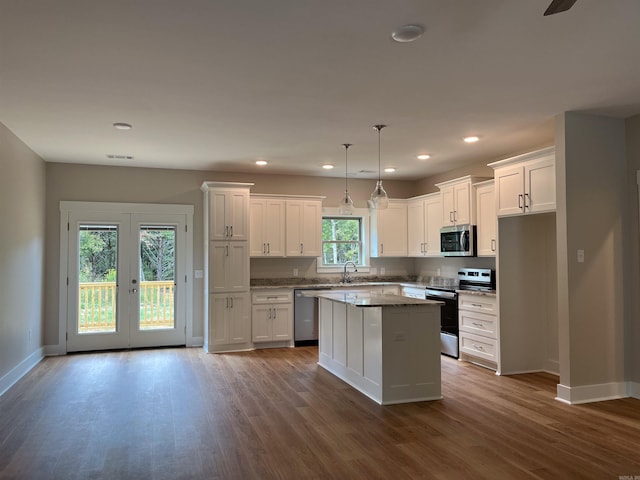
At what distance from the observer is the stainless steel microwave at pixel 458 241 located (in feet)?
20.1

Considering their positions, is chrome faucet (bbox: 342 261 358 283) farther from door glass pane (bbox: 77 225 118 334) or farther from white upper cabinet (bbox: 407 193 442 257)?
door glass pane (bbox: 77 225 118 334)

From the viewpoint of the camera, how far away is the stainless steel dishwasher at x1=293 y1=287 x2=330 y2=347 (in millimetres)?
7145

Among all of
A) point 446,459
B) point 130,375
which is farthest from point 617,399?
point 130,375

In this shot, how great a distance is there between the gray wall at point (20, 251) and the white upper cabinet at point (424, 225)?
17.3 feet

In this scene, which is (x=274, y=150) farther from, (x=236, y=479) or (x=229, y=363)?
(x=236, y=479)

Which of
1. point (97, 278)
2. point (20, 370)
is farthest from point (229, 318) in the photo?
point (20, 370)

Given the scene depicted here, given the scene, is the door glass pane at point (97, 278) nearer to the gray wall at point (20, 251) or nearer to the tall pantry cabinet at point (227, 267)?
the gray wall at point (20, 251)

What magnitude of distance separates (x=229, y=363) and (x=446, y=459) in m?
3.50

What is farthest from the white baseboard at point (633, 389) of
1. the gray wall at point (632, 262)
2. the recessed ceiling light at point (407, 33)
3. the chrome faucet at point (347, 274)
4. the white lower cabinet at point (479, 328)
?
the chrome faucet at point (347, 274)

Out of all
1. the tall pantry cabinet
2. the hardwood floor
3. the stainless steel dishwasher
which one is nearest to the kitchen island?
the hardwood floor

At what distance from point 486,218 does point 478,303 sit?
1.03m

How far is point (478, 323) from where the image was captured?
228 inches

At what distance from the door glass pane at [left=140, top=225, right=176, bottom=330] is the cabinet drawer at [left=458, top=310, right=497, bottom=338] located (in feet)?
13.3

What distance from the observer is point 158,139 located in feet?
17.4
